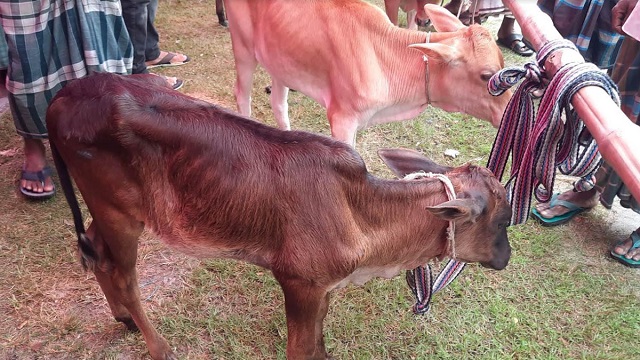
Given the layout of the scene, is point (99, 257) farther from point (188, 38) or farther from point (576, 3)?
point (188, 38)

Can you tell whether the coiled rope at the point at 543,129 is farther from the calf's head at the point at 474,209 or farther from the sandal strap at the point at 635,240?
the sandal strap at the point at 635,240

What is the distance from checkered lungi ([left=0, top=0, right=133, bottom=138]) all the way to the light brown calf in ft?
3.72

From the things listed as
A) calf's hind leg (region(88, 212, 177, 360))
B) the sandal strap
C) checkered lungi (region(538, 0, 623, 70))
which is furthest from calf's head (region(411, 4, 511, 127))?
calf's hind leg (region(88, 212, 177, 360))

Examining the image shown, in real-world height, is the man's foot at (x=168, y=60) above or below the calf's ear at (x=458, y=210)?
below

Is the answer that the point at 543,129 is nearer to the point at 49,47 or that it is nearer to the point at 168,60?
the point at 49,47

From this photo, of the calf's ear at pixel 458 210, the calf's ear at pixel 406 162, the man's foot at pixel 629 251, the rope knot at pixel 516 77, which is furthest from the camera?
the man's foot at pixel 629 251

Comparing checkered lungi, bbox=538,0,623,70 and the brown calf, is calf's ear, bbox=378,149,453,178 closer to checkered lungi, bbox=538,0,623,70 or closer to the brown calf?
the brown calf

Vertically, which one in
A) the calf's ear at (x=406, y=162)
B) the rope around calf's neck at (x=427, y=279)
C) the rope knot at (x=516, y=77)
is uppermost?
the rope knot at (x=516, y=77)

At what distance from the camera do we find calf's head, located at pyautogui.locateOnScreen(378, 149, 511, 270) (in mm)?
2271

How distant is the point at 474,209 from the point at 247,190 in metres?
0.95

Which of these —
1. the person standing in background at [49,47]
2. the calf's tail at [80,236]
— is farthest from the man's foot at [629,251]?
the person standing in background at [49,47]

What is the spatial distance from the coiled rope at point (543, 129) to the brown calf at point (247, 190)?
0.16 meters

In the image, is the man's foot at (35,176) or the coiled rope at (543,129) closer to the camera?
the coiled rope at (543,129)

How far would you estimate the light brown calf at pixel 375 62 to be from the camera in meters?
3.42
